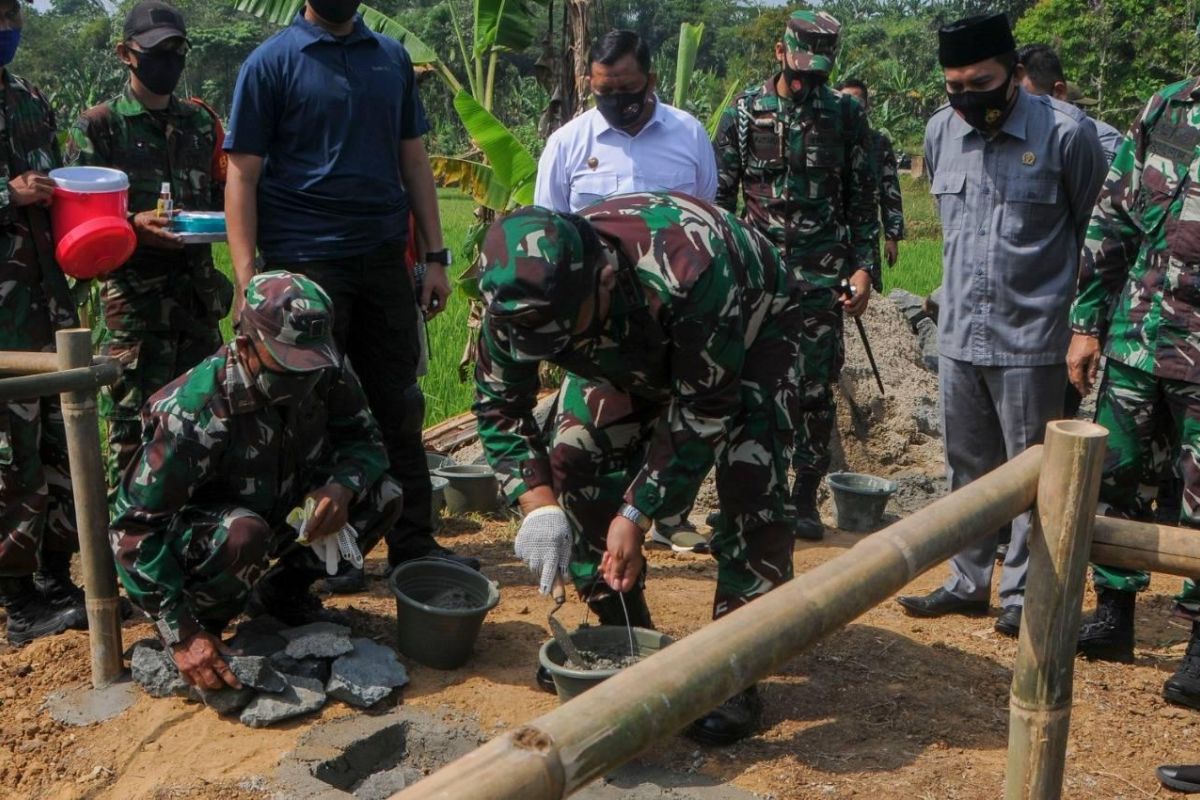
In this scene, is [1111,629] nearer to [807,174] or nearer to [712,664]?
[807,174]

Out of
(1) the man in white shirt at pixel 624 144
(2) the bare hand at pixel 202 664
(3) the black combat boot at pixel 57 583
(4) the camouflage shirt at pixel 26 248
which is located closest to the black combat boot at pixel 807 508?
(1) the man in white shirt at pixel 624 144

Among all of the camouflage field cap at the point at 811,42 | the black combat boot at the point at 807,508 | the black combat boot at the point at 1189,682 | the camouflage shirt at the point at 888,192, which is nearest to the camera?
the black combat boot at the point at 1189,682

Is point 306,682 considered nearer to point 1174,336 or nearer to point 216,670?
point 216,670

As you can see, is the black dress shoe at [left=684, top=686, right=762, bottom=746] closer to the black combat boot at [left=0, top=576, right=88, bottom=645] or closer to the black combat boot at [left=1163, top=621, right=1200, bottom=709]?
the black combat boot at [left=1163, top=621, right=1200, bottom=709]

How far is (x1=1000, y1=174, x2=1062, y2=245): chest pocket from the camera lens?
14.4ft

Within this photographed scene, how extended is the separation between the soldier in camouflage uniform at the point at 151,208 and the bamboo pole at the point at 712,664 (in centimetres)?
341

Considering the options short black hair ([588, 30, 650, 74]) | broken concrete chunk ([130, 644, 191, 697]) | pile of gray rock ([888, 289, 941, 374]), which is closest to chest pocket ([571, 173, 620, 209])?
short black hair ([588, 30, 650, 74])

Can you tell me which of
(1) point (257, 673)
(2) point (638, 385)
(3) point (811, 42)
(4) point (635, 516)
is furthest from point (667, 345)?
(3) point (811, 42)

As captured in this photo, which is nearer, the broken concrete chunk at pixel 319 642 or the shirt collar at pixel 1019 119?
the broken concrete chunk at pixel 319 642

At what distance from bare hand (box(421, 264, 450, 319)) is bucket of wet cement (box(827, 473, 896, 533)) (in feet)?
7.51

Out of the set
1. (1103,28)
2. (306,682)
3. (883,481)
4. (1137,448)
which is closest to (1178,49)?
(1103,28)

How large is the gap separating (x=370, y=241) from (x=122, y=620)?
5.20 ft

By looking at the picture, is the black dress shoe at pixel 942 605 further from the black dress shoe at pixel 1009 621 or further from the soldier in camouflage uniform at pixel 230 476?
the soldier in camouflage uniform at pixel 230 476

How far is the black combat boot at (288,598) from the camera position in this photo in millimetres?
4195
